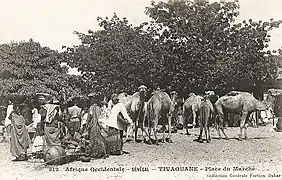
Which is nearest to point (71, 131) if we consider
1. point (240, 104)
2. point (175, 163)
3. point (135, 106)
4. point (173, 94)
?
point (135, 106)

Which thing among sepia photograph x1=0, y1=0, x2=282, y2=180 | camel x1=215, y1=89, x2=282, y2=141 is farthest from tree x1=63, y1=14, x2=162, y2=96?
camel x1=215, y1=89, x2=282, y2=141

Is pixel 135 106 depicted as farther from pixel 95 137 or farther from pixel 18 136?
pixel 18 136

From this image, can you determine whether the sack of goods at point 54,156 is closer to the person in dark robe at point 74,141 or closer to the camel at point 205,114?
the person in dark robe at point 74,141

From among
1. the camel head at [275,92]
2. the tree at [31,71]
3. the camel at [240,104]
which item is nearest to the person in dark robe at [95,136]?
the tree at [31,71]

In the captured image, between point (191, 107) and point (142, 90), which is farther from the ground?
point (142, 90)

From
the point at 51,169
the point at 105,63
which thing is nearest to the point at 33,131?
the point at 51,169

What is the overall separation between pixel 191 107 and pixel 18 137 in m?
3.18

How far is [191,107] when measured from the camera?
9219mm

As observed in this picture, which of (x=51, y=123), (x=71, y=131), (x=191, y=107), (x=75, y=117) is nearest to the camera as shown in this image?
(x=51, y=123)

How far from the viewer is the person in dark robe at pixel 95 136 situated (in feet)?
24.1

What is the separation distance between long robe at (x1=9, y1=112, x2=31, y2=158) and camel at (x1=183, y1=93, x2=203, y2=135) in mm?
2929

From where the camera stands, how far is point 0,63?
8305mm

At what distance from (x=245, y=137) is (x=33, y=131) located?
3.37 metres

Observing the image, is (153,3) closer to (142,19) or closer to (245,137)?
(142,19)
